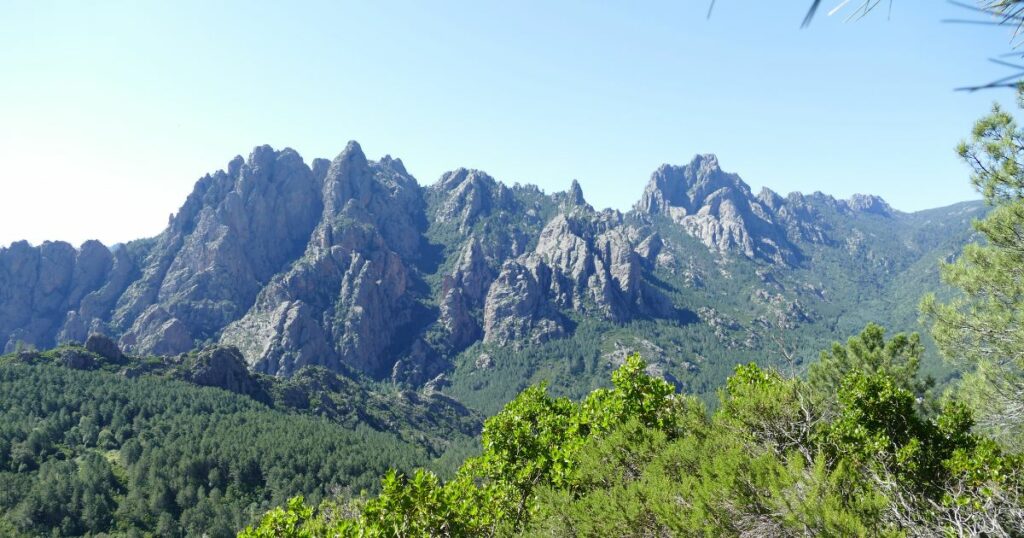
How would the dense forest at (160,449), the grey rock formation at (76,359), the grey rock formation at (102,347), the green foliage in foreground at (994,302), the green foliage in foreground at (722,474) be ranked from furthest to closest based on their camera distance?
the grey rock formation at (102,347)
the grey rock formation at (76,359)
the dense forest at (160,449)
the green foliage in foreground at (994,302)
the green foliage in foreground at (722,474)

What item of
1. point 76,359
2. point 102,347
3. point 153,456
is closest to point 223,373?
point 102,347

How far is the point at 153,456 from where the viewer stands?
108 m

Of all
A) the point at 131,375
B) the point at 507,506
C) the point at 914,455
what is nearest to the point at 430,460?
the point at 131,375

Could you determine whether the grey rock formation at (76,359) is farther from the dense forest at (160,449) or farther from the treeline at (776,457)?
the treeline at (776,457)

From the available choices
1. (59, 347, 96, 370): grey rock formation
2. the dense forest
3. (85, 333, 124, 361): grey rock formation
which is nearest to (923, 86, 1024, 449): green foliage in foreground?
the dense forest

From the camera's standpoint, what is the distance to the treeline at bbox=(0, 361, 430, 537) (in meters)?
92.1

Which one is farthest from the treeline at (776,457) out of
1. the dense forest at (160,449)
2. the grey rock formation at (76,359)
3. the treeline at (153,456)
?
the grey rock formation at (76,359)

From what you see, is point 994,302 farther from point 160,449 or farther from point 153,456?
point 160,449

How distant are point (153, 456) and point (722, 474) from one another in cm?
13524

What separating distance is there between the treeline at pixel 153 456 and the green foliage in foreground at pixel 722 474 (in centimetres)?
10435

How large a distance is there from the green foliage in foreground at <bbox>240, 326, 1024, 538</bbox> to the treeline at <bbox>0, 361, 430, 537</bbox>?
4108 inches

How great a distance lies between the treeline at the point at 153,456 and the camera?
92.1 meters

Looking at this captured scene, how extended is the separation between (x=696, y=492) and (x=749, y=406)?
177 inches

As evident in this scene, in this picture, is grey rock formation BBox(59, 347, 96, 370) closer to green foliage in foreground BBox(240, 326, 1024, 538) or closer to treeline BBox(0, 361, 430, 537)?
treeline BBox(0, 361, 430, 537)
